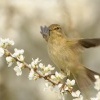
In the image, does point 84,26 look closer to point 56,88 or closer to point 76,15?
point 76,15

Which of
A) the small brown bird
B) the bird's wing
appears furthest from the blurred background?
→ the bird's wing

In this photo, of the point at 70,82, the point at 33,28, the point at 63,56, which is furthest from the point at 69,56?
the point at 33,28

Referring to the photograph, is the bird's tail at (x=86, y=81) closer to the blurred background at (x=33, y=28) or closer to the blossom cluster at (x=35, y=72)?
the blossom cluster at (x=35, y=72)

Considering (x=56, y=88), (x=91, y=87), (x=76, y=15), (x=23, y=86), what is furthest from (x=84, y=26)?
(x=56, y=88)

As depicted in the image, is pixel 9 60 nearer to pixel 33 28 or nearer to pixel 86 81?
pixel 86 81

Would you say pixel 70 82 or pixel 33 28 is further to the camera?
pixel 33 28

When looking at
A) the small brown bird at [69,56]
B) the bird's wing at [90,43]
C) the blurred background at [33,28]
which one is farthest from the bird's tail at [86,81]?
the blurred background at [33,28]

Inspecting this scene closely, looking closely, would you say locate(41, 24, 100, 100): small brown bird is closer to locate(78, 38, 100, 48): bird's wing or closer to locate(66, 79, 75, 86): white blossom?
locate(78, 38, 100, 48): bird's wing
